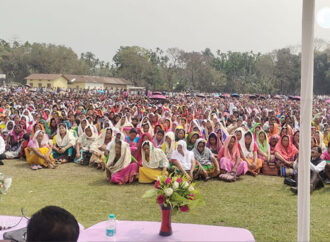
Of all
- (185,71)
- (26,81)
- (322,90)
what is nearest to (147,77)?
(185,71)

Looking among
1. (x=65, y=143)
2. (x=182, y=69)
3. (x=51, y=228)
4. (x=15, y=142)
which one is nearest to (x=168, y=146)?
(x=65, y=143)

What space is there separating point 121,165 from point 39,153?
226 centimetres

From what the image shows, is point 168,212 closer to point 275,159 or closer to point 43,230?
point 43,230

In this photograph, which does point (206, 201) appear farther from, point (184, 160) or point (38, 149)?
point (38, 149)

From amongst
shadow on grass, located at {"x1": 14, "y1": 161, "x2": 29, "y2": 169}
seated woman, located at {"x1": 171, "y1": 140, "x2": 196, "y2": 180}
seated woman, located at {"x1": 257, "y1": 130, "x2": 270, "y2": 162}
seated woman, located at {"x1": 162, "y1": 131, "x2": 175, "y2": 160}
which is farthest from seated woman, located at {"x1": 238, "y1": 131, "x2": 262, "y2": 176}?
shadow on grass, located at {"x1": 14, "y1": 161, "x2": 29, "y2": 169}

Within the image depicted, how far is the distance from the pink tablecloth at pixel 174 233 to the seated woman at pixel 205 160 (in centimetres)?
→ 347

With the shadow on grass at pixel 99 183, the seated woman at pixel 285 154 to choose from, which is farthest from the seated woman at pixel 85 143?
the seated woman at pixel 285 154

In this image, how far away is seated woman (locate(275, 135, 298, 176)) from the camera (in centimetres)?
698

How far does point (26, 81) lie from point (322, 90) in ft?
160

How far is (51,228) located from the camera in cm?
153

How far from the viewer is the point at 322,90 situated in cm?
4403

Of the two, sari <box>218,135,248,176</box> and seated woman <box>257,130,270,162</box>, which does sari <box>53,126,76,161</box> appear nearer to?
sari <box>218,135,248,176</box>

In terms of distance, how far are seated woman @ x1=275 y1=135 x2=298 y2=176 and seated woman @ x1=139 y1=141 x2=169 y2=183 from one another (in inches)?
96.7

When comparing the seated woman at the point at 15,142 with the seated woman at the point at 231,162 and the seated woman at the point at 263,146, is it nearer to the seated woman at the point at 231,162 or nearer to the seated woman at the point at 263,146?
the seated woman at the point at 231,162
